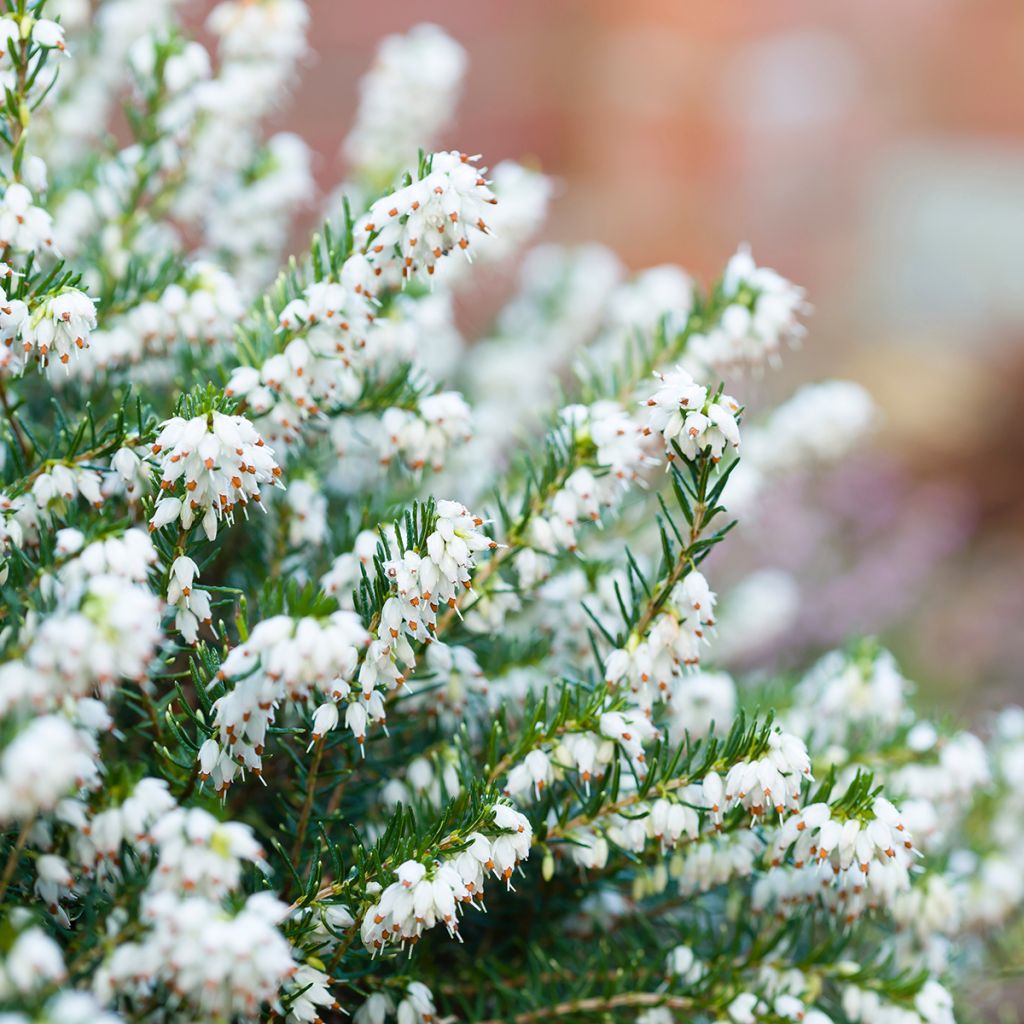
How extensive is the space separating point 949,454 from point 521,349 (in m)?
3.16

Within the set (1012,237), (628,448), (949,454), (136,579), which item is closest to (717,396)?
(628,448)

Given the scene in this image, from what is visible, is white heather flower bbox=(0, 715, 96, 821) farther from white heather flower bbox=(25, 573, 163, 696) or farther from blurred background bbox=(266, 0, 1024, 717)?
blurred background bbox=(266, 0, 1024, 717)

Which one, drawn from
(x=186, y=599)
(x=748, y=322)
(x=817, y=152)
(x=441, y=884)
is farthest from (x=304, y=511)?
(x=817, y=152)

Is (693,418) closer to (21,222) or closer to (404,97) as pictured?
(21,222)

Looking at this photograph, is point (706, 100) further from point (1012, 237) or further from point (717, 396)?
point (717, 396)

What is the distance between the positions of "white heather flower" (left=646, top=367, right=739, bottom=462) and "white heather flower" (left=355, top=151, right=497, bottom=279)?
0.31 meters

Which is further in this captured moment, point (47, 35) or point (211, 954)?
point (47, 35)

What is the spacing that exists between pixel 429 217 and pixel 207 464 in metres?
0.39

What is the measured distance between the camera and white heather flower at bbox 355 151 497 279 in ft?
4.20

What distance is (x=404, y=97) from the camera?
2.32 metres

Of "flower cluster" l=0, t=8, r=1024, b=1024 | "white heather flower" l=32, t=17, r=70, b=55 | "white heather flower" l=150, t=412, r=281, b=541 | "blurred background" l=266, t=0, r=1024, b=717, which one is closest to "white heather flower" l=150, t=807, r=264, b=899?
"flower cluster" l=0, t=8, r=1024, b=1024

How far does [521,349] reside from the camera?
2.47 meters

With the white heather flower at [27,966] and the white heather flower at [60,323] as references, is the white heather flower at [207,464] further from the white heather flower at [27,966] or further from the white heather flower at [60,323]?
the white heather flower at [27,966]

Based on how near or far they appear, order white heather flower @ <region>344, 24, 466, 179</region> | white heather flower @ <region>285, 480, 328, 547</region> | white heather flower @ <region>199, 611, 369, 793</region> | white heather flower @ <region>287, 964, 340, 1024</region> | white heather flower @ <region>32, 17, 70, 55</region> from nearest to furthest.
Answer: white heather flower @ <region>199, 611, 369, 793</region> → white heather flower @ <region>287, 964, 340, 1024</region> → white heather flower @ <region>32, 17, 70, 55</region> → white heather flower @ <region>285, 480, 328, 547</region> → white heather flower @ <region>344, 24, 466, 179</region>
